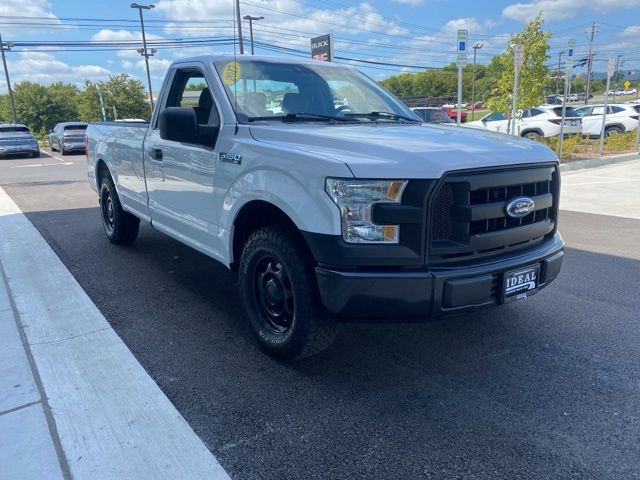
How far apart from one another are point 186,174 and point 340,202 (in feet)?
6.12

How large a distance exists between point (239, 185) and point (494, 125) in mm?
17618

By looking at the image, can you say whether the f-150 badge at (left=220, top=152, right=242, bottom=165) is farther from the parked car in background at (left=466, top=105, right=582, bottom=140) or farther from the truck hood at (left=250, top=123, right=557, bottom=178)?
the parked car in background at (left=466, top=105, right=582, bottom=140)

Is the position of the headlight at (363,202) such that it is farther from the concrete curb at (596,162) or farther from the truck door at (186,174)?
the concrete curb at (596,162)

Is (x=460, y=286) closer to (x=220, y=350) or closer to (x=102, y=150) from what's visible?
(x=220, y=350)

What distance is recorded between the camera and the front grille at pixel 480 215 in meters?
2.68

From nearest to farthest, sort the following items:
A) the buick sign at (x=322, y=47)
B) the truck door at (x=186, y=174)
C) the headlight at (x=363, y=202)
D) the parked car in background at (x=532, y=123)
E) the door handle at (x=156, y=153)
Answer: the headlight at (x=363, y=202) < the truck door at (x=186, y=174) < the door handle at (x=156, y=153) < the buick sign at (x=322, y=47) < the parked car in background at (x=532, y=123)

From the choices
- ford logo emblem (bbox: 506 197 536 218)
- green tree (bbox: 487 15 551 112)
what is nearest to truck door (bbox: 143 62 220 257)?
ford logo emblem (bbox: 506 197 536 218)

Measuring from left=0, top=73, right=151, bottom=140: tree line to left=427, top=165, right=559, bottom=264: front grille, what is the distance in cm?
5460

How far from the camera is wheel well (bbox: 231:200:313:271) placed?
307 centimetres

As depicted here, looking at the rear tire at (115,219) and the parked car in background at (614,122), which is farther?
the parked car in background at (614,122)

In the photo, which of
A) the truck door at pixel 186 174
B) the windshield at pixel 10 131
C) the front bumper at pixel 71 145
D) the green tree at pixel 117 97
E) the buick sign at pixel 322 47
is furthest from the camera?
the green tree at pixel 117 97

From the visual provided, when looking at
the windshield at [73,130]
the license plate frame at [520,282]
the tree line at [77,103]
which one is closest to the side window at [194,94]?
the license plate frame at [520,282]

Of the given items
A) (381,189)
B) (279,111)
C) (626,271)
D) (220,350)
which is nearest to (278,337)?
(220,350)

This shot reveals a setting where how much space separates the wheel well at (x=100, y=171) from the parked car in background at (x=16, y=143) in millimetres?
19775
